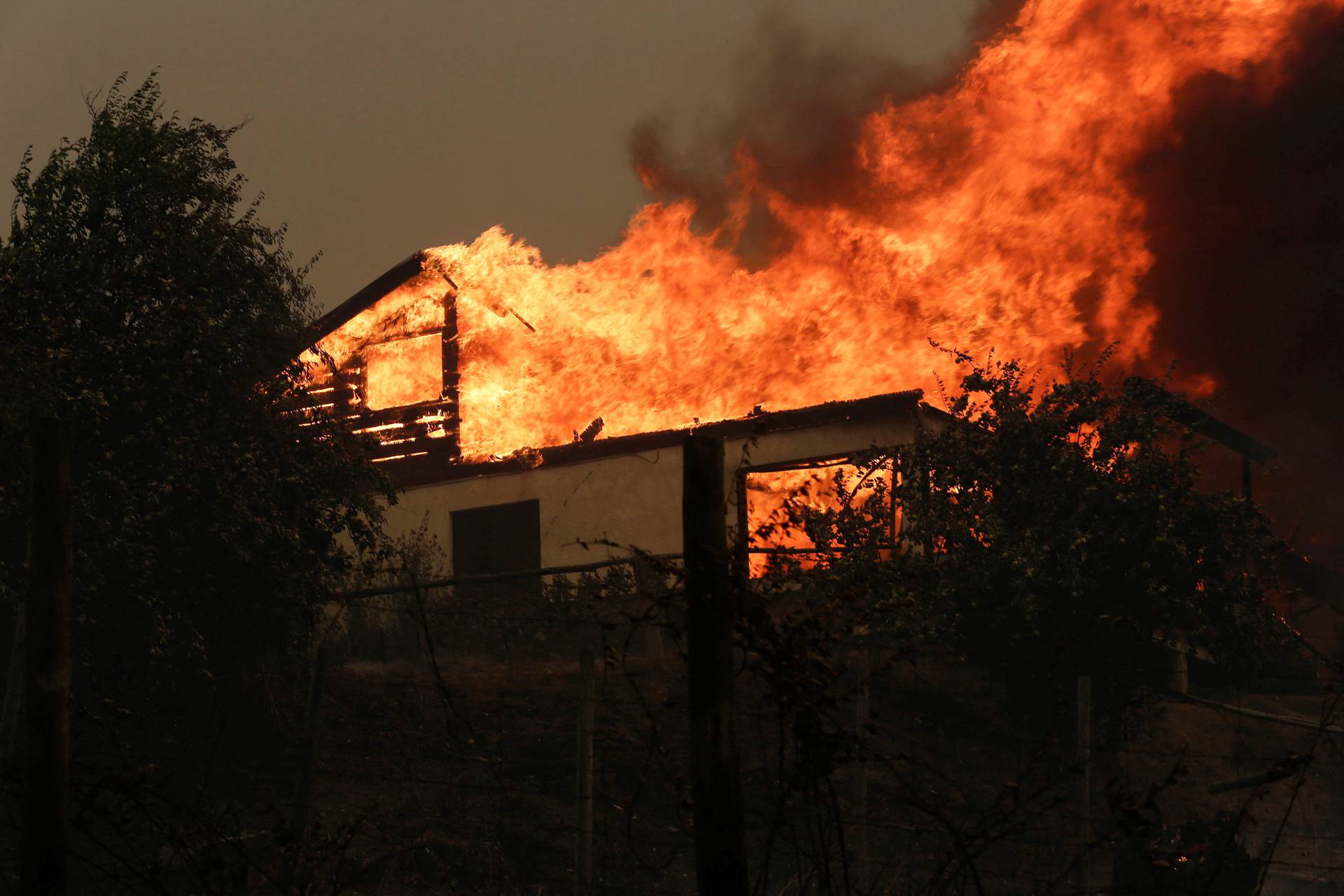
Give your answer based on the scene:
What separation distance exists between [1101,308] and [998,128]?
13.1 feet

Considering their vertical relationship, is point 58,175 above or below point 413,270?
below

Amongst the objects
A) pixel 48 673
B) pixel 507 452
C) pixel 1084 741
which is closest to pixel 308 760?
pixel 48 673

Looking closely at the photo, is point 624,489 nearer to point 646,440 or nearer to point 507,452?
point 646,440

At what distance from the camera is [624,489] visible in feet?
76.5

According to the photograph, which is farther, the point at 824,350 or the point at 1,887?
Result: the point at 824,350

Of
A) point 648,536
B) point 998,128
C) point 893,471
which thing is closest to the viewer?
point 893,471

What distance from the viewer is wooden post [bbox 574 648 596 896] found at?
23.7 ft

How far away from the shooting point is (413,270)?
28.4 metres

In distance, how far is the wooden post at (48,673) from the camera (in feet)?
17.1

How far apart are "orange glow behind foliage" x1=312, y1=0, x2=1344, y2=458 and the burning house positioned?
2.19ft

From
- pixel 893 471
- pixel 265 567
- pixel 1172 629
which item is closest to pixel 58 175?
pixel 265 567

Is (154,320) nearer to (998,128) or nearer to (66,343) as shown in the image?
(66,343)

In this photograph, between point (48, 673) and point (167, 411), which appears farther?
point (167, 411)

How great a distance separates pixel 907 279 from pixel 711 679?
20.6 m
